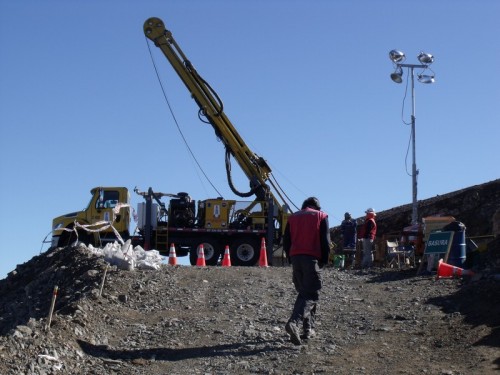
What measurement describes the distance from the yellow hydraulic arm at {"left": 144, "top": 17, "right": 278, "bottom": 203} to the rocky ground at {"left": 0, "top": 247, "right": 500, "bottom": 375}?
1082cm

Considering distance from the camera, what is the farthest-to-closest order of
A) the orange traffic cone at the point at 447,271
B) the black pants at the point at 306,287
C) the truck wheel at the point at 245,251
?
the truck wheel at the point at 245,251, the orange traffic cone at the point at 447,271, the black pants at the point at 306,287

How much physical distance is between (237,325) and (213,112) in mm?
17217

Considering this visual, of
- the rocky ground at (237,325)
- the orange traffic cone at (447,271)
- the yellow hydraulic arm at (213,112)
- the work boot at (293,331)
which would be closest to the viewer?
the rocky ground at (237,325)

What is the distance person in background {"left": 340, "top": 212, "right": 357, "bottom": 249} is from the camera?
25469mm

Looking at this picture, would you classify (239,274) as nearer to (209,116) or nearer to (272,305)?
(272,305)

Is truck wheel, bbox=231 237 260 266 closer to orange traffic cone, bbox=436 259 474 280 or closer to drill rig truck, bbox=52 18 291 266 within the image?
drill rig truck, bbox=52 18 291 266

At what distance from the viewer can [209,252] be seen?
91.0ft

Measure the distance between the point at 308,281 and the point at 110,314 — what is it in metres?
3.81

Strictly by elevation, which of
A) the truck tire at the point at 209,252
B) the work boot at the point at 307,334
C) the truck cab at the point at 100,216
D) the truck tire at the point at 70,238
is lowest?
the work boot at the point at 307,334

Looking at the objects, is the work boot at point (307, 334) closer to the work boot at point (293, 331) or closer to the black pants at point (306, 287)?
the black pants at point (306, 287)

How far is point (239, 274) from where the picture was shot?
1958 centimetres

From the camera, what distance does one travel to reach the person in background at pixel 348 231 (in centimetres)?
2547

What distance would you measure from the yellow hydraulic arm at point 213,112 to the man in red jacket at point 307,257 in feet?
55.9

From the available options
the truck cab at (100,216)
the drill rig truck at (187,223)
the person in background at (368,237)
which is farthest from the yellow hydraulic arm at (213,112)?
the person in background at (368,237)
